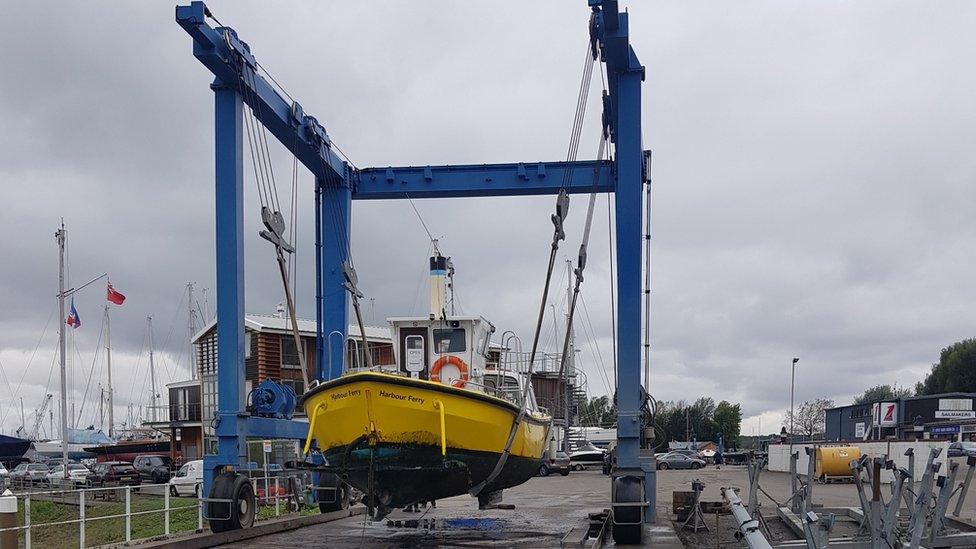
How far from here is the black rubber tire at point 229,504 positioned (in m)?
13.3

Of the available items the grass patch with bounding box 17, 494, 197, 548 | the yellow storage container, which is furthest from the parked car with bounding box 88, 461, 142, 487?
the yellow storage container

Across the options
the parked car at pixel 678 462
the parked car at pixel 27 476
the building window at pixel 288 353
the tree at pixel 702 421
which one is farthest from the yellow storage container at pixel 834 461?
the tree at pixel 702 421

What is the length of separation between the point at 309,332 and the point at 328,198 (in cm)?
2017

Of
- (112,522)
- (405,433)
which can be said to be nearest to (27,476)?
(112,522)

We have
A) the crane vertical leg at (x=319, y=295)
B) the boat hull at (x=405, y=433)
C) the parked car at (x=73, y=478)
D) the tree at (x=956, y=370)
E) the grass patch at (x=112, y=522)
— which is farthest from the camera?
the tree at (x=956, y=370)

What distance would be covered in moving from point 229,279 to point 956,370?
241 feet

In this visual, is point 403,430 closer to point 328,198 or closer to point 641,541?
point 641,541

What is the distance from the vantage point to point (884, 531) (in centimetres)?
784

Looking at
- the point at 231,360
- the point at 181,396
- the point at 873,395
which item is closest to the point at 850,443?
the point at 231,360

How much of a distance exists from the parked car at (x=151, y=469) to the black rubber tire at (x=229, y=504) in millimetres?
26707

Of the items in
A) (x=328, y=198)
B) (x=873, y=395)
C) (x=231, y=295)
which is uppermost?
(x=328, y=198)

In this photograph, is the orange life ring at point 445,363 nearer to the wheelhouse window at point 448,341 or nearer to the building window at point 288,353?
the wheelhouse window at point 448,341

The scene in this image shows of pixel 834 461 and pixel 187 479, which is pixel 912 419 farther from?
pixel 187 479

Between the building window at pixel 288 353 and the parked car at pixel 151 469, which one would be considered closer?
the parked car at pixel 151 469
